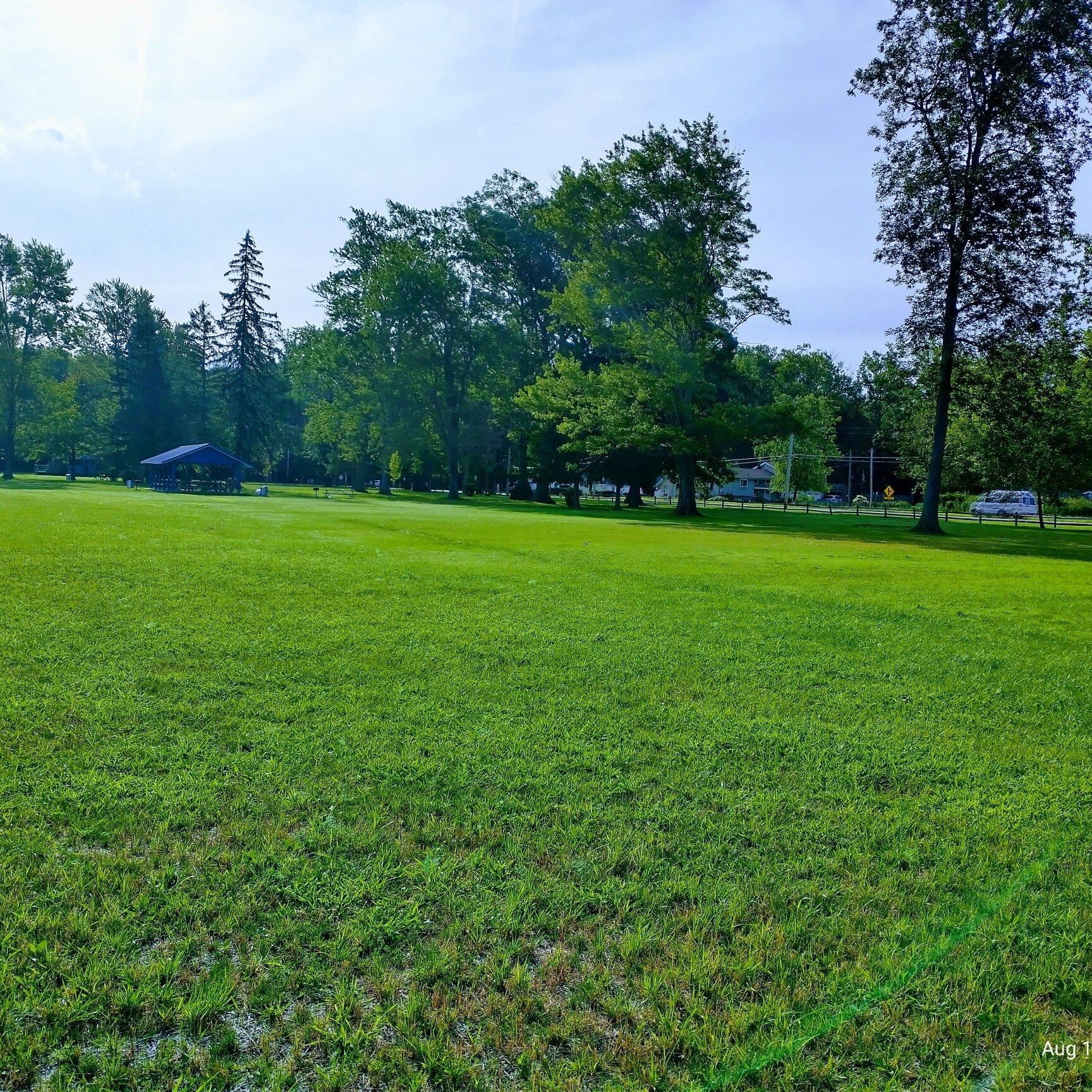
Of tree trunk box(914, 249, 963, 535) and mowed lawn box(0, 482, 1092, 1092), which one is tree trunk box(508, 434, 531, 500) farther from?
mowed lawn box(0, 482, 1092, 1092)

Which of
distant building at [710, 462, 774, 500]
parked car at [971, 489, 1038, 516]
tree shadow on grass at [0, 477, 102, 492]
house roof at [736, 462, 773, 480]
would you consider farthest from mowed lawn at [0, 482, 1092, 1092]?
house roof at [736, 462, 773, 480]

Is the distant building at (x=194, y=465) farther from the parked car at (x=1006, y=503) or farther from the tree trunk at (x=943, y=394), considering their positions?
the parked car at (x=1006, y=503)

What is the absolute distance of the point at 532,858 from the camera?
10.1 feet

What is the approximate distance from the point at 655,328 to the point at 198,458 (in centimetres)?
3568

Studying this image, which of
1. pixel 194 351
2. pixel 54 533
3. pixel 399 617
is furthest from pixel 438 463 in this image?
pixel 399 617

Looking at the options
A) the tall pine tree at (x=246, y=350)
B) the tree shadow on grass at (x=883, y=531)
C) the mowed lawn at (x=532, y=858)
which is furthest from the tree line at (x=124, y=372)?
the mowed lawn at (x=532, y=858)

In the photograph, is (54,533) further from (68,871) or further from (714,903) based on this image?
(714,903)

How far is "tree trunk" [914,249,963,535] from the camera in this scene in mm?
28375

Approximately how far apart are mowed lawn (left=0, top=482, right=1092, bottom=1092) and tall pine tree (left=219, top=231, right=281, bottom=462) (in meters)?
68.9

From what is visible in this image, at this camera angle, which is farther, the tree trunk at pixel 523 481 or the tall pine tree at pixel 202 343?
the tall pine tree at pixel 202 343

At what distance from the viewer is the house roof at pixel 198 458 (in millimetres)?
53000

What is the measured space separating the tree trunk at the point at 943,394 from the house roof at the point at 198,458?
4596 centimetres

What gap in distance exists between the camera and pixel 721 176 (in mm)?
35594

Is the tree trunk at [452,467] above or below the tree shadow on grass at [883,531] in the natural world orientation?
above
